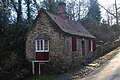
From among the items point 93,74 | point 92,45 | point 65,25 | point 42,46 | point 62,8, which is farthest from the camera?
point 92,45

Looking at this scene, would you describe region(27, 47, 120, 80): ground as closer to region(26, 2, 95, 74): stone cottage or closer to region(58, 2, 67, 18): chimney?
region(26, 2, 95, 74): stone cottage

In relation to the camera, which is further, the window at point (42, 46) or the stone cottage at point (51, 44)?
the window at point (42, 46)

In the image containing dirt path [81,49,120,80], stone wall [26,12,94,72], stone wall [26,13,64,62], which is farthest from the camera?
stone wall [26,13,64,62]

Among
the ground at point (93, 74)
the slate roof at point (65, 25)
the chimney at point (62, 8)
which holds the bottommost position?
the ground at point (93, 74)

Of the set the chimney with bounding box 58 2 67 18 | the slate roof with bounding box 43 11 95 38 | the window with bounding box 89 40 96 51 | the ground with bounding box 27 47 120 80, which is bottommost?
the ground with bounding box 27 47 120 80

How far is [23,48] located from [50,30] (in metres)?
5.33

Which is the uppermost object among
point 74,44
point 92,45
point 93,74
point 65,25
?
point 65,25

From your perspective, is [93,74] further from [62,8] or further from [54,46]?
[62,8]

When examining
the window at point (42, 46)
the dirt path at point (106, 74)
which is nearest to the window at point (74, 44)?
the window at point (42, 46)

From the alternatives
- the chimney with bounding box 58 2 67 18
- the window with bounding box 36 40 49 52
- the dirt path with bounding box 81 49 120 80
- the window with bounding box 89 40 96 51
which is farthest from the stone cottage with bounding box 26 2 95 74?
the dirt path with bounding box 81 49 120 80

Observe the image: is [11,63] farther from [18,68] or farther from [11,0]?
[11,0]

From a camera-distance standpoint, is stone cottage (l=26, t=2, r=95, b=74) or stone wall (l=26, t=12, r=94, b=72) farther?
stone cottage (l=26, t=2, r=95, b=74)

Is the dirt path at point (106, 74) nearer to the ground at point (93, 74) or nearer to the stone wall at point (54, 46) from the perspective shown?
the ground at point (93, 74)

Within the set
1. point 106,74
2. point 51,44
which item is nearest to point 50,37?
point 51,44
